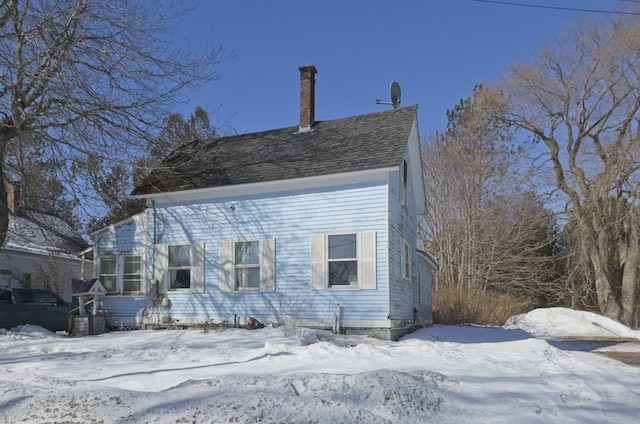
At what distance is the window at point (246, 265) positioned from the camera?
1362 centimetres

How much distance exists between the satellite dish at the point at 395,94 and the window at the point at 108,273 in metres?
10.1

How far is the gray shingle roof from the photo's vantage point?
13.1 m

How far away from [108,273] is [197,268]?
3091 millimetres

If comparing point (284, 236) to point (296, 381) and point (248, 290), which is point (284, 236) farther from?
point (296, 381)

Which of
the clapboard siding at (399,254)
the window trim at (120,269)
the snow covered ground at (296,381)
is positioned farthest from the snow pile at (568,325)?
the window trim at (120,269)

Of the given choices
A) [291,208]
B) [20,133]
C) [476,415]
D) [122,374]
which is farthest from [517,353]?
[20,133]

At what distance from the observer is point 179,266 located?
14805 mm

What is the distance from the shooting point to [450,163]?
31.5m

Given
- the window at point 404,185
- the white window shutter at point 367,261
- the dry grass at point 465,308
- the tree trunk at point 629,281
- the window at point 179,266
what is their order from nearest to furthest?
the white window shutter at point 367,261 → the window at point 179,266 → the window at point 404,185 → the dry grass at point 465,308 → the tree trunk at point 629,281

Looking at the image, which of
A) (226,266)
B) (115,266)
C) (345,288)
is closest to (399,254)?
(345,288)

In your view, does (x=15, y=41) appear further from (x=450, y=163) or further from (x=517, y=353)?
(x=450, y=163)

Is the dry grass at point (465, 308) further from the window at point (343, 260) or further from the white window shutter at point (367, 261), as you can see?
the white window shutter at point (367, 261)

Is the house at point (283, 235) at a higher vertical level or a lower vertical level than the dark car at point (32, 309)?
higher

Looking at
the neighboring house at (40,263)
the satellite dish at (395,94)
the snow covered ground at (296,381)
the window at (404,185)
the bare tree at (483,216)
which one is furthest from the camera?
the bare tree at (483,216)
